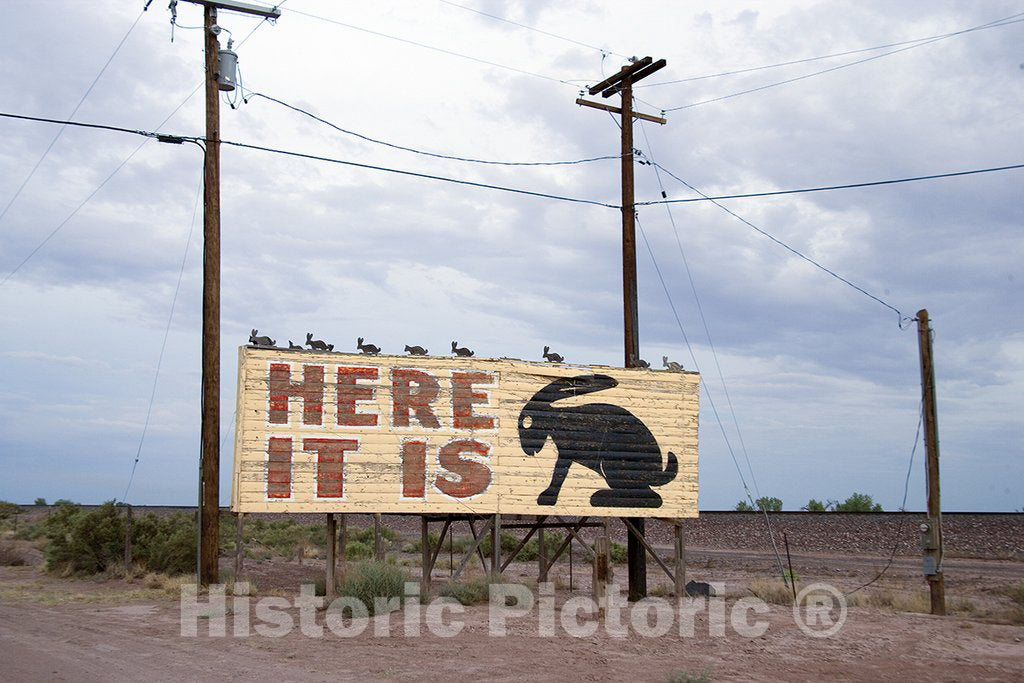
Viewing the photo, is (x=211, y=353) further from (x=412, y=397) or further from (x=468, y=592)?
(x=468, y=592)

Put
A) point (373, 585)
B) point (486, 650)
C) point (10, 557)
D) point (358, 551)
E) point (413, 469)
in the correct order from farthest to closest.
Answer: point (358, 551) < point (10, 557) < point (413, 469) < point (373, 585) < point (486, 650)

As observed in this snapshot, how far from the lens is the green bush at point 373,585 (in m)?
17.2

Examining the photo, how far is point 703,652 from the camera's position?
13852mm

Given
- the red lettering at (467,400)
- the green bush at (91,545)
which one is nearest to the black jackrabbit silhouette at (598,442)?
the red lettering at (467,400)

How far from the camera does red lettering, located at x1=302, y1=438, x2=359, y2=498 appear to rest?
18125 millimetres

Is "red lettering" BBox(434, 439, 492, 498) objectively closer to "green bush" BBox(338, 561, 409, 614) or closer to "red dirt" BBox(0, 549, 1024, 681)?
"green bush" BBox(338, 561, 409, 614)

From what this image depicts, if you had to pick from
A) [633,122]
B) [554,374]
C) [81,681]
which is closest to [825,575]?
[554,374]

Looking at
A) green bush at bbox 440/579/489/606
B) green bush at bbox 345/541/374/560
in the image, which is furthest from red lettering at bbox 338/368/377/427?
green bush at bbox 345/541/374/560

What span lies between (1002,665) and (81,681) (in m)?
11.8

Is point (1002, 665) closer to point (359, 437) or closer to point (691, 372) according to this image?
point (691, 372)

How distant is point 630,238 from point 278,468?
8.96 metres

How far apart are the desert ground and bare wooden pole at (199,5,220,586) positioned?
3.55 feet

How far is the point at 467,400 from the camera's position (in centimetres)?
1933

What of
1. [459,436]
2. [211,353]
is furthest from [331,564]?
[211,353]
